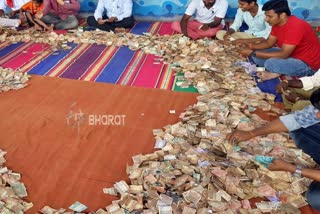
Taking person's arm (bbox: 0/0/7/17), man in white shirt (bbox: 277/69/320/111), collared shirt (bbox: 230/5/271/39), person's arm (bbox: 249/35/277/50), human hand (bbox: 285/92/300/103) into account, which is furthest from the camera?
person's arm (bbox: 0/0/7/17)

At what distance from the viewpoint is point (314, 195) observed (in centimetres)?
222

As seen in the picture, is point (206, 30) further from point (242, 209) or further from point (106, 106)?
point (242, 209)

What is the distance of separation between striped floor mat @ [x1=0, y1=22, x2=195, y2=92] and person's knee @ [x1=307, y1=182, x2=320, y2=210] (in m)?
1.75

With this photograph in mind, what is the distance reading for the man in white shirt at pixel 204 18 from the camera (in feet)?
16.9

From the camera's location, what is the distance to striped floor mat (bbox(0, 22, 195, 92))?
3.99m

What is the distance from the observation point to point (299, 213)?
7.17 feet

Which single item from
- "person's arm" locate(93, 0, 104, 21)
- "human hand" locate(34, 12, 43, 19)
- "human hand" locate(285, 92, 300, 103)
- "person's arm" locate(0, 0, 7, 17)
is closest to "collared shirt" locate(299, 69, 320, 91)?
"human hand" locate(285, 92, 300, 103)

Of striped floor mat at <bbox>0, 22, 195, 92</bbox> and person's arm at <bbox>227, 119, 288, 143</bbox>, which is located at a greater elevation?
person's arm at <bbox>227, 119, 288, 143</bbox>

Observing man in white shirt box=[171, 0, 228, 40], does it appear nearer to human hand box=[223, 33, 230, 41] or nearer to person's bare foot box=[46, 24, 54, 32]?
human hand box=[223, 33, 230, 41]

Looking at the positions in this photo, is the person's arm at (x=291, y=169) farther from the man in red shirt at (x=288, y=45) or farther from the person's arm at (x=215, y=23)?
the person's arm at (x=215, y=23)

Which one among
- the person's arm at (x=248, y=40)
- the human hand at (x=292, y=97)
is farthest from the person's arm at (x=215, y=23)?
the human hand at (x=292, y=97)

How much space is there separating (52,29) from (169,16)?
206 cm

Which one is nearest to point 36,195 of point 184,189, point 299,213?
point 184,189

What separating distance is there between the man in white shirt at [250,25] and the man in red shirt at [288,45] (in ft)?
2.42
